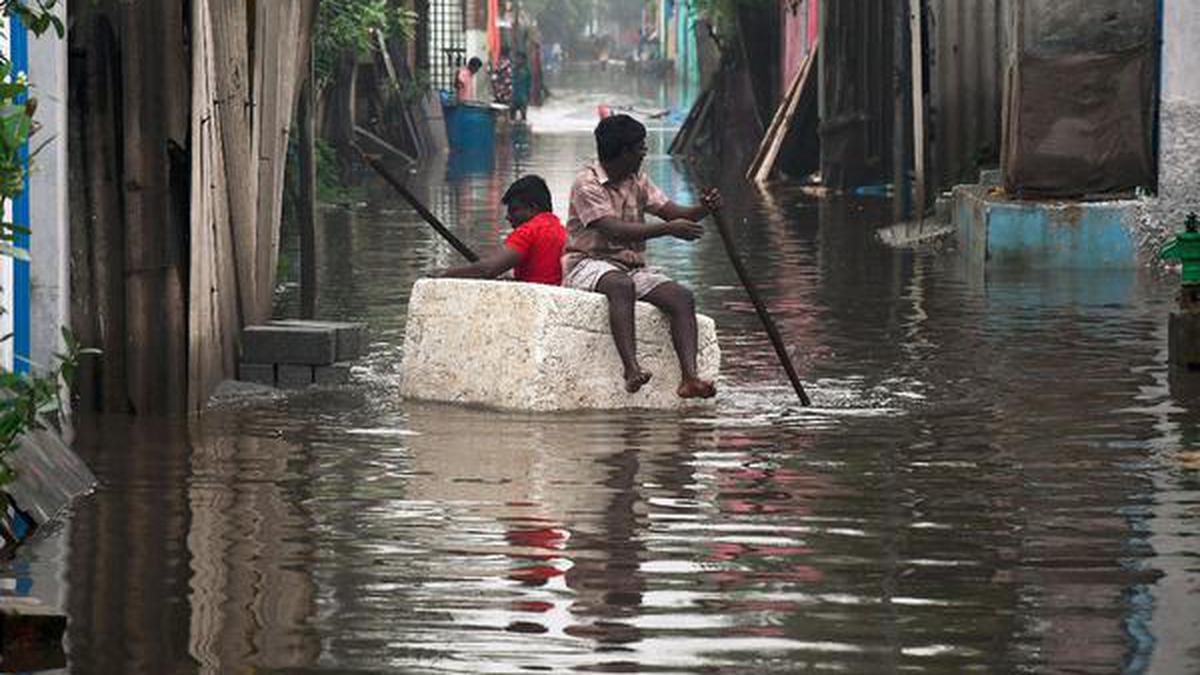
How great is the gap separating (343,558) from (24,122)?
1.82m

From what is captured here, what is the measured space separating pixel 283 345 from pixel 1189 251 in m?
3.71

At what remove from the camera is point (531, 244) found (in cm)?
1124

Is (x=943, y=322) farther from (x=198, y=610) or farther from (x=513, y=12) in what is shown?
(x=513, y=12)

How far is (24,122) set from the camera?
20.0 ft

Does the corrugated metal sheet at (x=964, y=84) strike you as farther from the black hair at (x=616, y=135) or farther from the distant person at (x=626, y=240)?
the black hair at (x=616, y=135)

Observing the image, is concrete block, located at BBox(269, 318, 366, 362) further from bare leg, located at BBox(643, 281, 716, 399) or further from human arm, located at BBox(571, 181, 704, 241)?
bare leg, located at BBox(643, 281, 716, 399)

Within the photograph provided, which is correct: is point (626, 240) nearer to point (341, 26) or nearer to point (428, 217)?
point (428, 217)

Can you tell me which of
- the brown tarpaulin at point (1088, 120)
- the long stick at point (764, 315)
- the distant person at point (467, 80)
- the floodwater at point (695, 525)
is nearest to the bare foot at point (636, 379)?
the floodwater at point (695, 525)

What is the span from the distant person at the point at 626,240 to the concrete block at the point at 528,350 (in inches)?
3.0

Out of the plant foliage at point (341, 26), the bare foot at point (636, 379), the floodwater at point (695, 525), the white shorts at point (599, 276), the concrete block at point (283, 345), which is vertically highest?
the plant foliage at point (341, 26)

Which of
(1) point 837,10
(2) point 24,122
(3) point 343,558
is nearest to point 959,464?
(3) point 343,558

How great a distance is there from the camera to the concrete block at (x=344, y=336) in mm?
11672

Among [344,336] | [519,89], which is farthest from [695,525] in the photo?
[519,89]

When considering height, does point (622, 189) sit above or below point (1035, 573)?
above
